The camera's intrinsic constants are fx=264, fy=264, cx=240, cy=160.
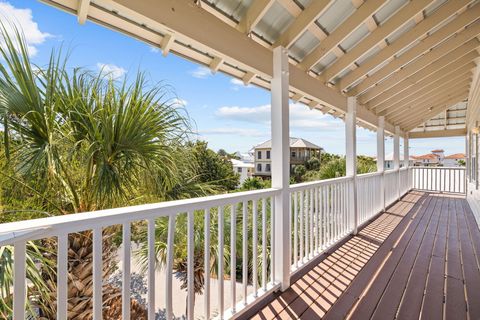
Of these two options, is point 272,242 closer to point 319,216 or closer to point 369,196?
point 319,216

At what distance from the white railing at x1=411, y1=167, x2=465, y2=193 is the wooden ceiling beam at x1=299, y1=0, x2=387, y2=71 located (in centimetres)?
885

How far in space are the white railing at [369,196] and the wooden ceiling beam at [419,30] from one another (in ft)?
5.99

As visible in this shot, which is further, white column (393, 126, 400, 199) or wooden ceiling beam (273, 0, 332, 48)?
white column (393, 126, 400, 199)

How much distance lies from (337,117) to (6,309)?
18.0 feet

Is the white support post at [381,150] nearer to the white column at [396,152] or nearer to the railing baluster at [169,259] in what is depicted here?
the white column at [396,152]

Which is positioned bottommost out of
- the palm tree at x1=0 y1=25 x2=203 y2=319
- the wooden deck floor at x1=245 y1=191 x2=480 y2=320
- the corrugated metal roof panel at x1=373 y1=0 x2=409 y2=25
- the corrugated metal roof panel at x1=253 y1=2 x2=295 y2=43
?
the wooden deck floor at x1=245 y1=191 x2=480 y2=320

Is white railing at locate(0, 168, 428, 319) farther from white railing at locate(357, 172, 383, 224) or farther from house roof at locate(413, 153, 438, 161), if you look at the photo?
house roof at locate(413, 153, 438, 161)

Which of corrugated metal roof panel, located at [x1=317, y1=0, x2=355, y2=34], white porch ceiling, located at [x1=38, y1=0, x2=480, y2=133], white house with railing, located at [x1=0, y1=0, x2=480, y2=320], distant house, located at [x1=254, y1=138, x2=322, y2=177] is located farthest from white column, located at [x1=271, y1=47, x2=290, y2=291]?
distant house, located at [x1=254, y1=138, x2=322, y2=177]

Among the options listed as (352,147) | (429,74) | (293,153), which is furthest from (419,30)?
(293,153)

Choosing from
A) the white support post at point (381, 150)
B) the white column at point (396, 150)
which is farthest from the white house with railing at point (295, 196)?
the white column at point (396, 150)

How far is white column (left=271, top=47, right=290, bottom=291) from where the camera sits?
2.52 metres

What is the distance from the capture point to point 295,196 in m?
2.83

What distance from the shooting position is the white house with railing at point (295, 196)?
1.48m

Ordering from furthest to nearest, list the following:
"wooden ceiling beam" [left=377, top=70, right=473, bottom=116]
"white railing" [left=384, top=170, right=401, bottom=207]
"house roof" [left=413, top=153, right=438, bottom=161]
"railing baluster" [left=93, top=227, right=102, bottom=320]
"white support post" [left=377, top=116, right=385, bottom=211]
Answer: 1. "house roof" [left=413, top=153, right=438, bottom=161]
2. "white railing" [left=384, top=170, right=401, bottom=207]
3. "white support post" [left=377, top=116, right=385, bottom=211]
4. "wooden ceiling beam" [left=377, top=70, right=473, bottom=116]
5. "railing baluster" [left=93, top=227, right=102, bottom=320]
